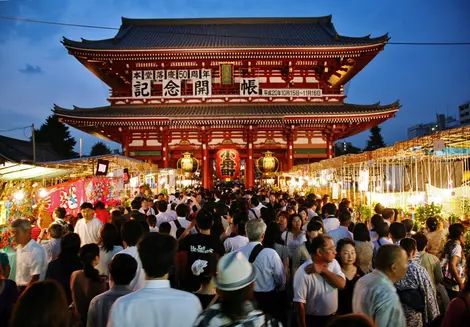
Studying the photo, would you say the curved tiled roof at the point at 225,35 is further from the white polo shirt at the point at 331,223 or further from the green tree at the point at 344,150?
the green tree at the point at 344,150

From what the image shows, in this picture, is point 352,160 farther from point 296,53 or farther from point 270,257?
point 296,53

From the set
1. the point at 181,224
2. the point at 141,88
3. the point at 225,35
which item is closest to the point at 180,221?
the point at 181,224

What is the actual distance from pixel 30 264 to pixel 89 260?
1.31 meters

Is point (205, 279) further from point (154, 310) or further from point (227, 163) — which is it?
point (227, 163)

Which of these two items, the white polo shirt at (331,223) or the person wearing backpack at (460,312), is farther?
the white polo shirt at (331,223)

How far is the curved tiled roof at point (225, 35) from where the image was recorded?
81.6 feet

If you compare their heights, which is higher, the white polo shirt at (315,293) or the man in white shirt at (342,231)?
the man in white shirt at (342,231)

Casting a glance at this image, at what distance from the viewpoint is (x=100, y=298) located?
3.59m

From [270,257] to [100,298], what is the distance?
87.7 inches

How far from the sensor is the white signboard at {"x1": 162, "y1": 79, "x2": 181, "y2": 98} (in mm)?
25188

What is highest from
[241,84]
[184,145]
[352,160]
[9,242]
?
[241,84]

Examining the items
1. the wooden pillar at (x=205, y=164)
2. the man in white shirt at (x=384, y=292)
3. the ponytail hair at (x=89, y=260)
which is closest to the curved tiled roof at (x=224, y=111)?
the wooden pillar at (x=205, y=164)

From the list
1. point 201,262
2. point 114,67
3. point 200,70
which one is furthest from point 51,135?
point 201,262

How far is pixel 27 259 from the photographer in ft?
17.1
